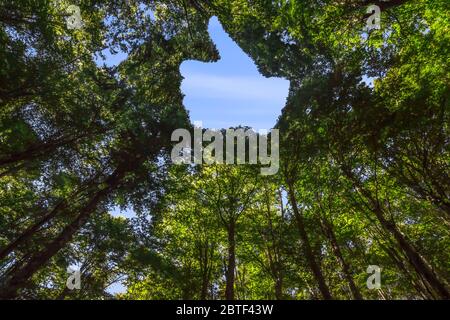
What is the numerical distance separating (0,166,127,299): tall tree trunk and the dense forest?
0.26 ft

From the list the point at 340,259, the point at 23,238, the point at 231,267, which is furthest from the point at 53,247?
the point at 340,259

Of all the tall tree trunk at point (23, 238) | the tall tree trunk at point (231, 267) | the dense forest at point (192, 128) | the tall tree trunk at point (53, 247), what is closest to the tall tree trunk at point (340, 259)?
the dense forest at point (192, 128)

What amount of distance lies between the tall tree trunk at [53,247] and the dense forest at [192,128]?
80mm

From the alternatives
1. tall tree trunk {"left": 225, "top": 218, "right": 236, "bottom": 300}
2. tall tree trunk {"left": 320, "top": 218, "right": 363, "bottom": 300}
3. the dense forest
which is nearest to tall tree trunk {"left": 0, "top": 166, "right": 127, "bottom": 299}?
the dense forest

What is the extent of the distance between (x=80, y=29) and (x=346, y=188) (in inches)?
605

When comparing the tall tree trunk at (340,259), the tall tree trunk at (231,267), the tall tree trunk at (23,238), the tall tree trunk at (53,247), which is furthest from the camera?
the tall tree trunk at (231,267)

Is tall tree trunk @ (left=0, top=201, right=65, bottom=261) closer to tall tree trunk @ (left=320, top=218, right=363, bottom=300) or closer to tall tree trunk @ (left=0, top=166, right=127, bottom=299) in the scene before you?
tall tree trunk @ (left=0, top=166, right=127, bottom=299)

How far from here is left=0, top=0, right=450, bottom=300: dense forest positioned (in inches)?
462

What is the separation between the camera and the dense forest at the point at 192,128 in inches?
462

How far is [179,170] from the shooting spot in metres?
17.6

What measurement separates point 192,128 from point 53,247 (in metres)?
8.97

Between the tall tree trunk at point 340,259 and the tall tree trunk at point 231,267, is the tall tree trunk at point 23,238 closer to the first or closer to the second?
the tall tree trunk at point 231,267

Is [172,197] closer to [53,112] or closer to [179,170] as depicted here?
[179,170]
